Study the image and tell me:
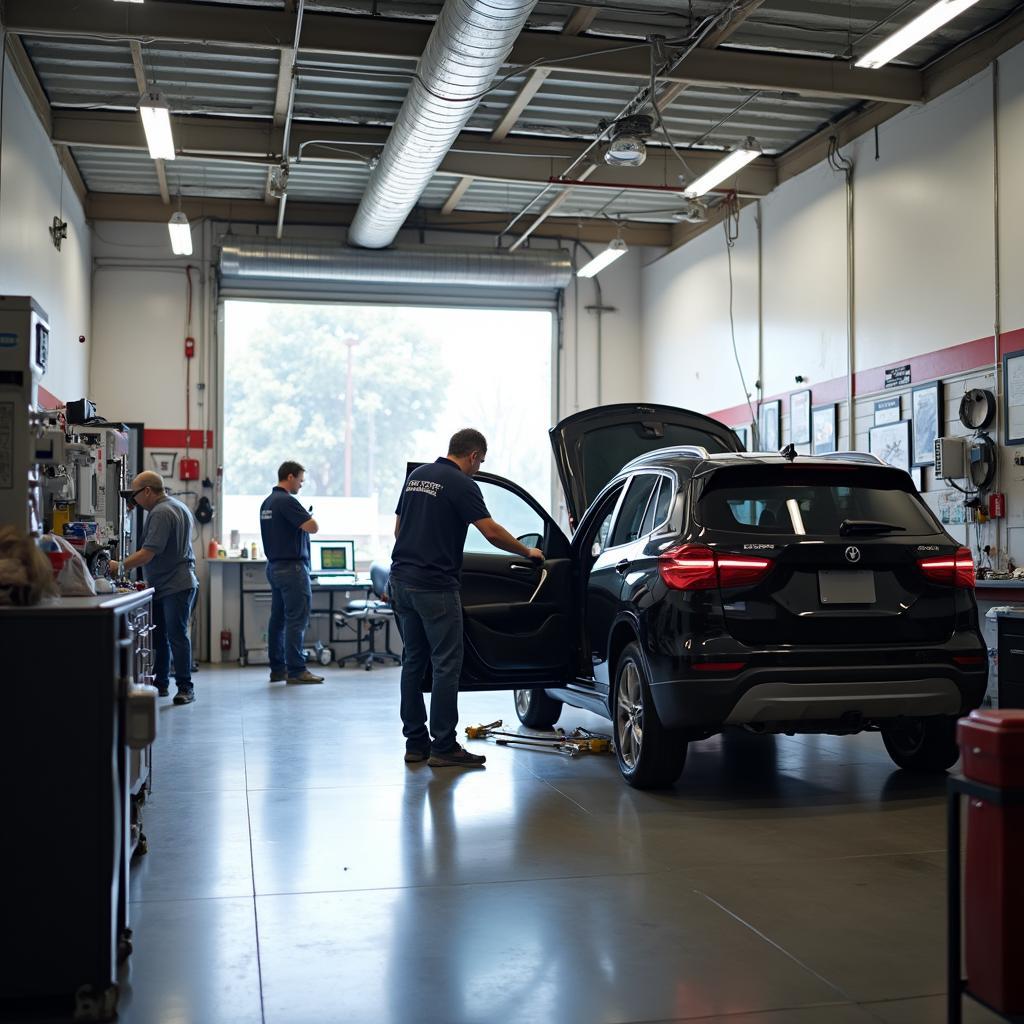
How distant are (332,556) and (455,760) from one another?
286 inches

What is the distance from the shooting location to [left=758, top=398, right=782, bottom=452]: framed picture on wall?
11273mm

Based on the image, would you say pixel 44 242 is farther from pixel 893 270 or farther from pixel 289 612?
pixel 893 270

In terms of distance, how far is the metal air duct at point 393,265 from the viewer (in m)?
13.1

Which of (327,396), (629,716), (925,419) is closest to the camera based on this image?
(629,716)

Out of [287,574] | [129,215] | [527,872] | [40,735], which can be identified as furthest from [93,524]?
[129,215]

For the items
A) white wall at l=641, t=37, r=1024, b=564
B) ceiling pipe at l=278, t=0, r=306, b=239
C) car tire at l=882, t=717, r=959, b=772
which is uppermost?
ceiling pipe at l=278, t=0, r=306, b=239

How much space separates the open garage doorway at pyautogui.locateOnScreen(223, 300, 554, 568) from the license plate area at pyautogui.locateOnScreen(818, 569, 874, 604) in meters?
9.45

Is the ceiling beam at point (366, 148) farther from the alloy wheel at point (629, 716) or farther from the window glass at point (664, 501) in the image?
the alloy wheel at point (629, 716)

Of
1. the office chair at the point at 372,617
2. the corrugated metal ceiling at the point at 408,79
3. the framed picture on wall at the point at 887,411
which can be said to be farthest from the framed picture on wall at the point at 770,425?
the office chair at the point at 372,617

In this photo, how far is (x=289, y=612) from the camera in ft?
34.8

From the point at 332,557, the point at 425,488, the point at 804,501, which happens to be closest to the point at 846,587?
the point at 804,501

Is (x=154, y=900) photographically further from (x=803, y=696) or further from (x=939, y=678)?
(x=939, y=678)

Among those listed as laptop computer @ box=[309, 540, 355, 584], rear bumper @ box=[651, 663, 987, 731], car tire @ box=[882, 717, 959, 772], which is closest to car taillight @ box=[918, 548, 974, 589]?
rear bumper @ box=[651, 663, 987, 731]

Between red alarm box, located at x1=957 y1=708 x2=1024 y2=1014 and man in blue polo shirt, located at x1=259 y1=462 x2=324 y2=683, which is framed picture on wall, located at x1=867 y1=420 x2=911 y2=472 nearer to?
man in blue polo shirt, located at x1=259 y1=462 x2=324 y2=683
